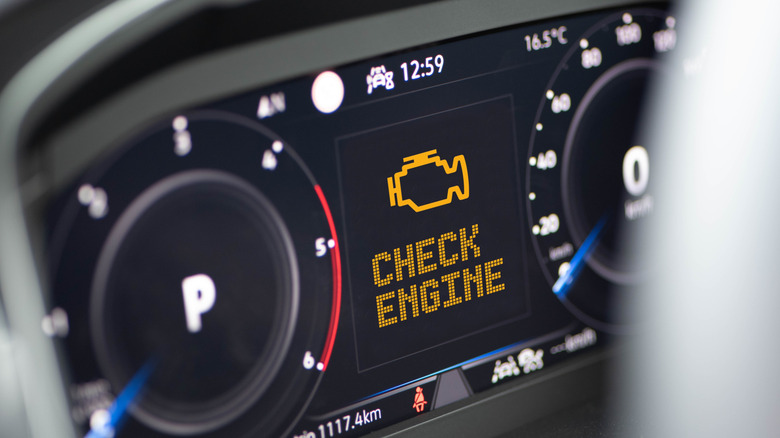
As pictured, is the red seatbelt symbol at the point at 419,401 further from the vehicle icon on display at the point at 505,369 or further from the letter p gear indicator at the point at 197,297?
the letter p gear indicator at the point at 197,297

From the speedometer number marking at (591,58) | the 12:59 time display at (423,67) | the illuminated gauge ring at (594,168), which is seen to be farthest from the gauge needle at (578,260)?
the 12:59 time display at (423,67)

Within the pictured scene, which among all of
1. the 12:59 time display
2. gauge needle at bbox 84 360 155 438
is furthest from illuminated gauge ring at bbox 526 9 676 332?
gauge needle at bbox 84 360 155 438

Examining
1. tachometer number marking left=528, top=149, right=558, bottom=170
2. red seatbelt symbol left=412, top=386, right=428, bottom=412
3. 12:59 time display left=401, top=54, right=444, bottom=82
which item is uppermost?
12:59 time display left=401, top=54, right=444, bottom=82

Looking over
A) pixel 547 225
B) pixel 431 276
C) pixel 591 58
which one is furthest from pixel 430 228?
pixel 591 58

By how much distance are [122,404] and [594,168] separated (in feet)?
1.78

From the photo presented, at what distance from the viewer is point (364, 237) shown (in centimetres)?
89

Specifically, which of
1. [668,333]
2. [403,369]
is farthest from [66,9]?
[668,333]

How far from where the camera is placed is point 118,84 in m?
0.73

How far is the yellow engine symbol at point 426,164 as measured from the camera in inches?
35.4

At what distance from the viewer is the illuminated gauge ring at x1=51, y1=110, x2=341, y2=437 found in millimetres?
755

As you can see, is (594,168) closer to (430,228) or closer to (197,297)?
(430,228)

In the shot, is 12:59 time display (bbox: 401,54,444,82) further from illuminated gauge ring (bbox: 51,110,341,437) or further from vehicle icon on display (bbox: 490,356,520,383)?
vehicle icon on display (bbox: 490,356,520,383)

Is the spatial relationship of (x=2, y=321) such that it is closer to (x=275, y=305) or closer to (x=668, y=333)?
(x=275, y=305)

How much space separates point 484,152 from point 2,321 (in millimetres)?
468
